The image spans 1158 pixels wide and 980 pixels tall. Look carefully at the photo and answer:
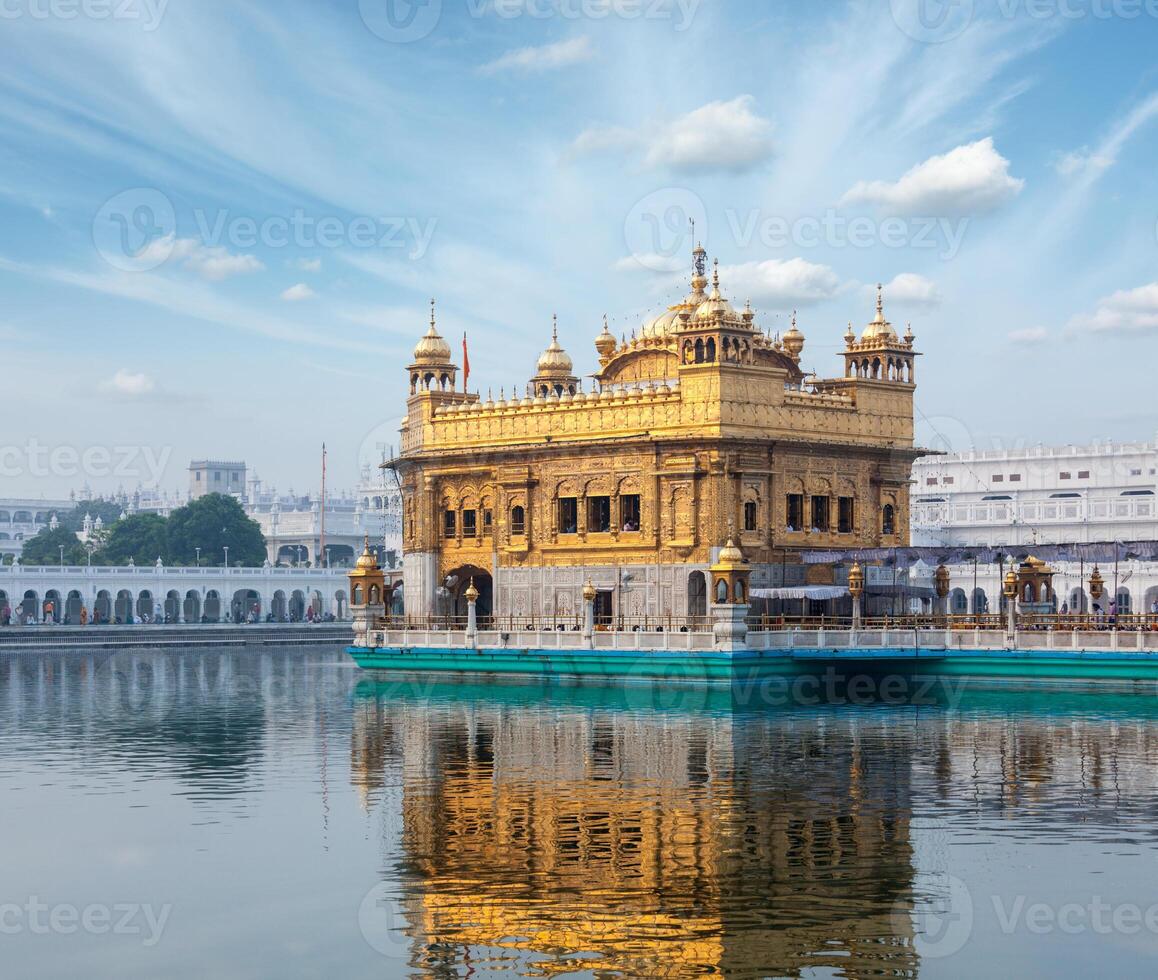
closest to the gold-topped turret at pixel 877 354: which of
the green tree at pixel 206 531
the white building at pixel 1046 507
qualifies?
the white building at pixel 1046 507

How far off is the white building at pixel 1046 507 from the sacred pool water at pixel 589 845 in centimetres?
5901

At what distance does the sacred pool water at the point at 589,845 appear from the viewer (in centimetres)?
1758

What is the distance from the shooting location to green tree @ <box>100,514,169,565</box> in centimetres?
13438

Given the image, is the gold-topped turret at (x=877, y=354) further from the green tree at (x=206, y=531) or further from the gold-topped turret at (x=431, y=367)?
the green tree at (x=206, y=531)

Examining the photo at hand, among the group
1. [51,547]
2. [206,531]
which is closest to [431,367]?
[206,531]

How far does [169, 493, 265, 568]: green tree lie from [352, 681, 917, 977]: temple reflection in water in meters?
98.7

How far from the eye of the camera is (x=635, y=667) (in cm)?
4778

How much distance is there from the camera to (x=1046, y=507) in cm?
10388

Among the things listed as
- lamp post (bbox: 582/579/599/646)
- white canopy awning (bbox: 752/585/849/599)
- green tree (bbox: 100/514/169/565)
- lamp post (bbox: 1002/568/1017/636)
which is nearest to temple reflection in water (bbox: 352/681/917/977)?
lamp post (bbox: 1002/568/1017/636)

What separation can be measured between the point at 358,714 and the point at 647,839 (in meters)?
21.4

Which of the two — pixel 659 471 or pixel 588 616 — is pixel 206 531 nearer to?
pixel 659 471

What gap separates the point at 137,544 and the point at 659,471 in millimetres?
90845

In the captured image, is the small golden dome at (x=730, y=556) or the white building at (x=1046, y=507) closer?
the small golden dome at (x=730, y=556)

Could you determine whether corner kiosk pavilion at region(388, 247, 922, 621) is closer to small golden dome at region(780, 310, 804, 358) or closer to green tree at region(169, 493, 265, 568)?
small golden dome at region(780, 310, 804, 358)
